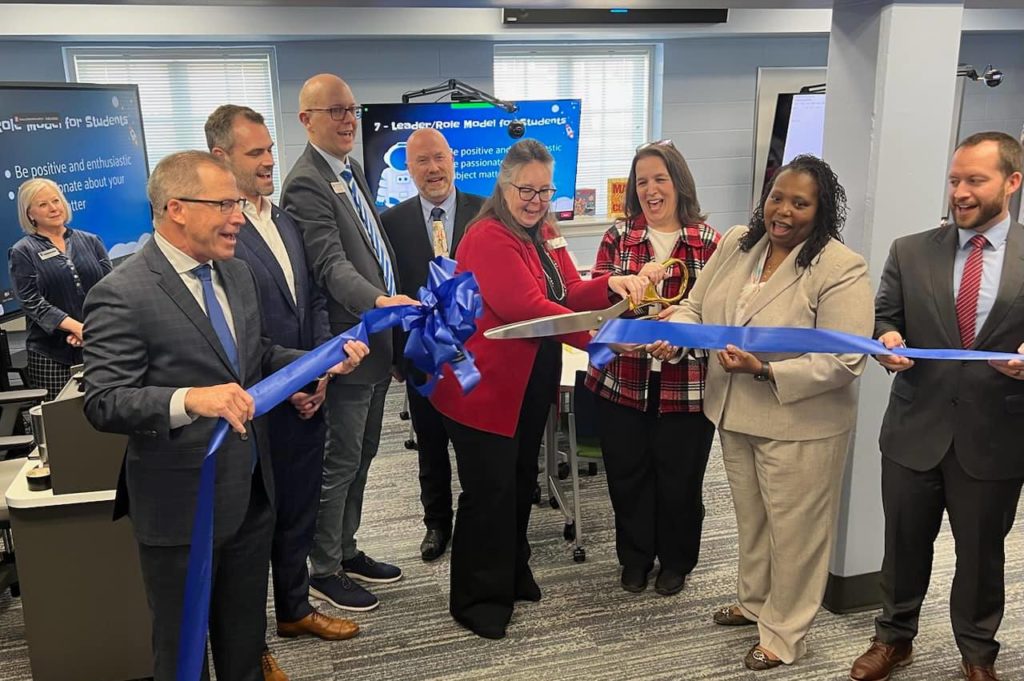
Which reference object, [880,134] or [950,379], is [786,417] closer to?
[950,379]

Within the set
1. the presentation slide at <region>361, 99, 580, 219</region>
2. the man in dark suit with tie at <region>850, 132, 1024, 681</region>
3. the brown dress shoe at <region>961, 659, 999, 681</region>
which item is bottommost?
the brown dress shoe at <region>961, 659, 999, 681</region>

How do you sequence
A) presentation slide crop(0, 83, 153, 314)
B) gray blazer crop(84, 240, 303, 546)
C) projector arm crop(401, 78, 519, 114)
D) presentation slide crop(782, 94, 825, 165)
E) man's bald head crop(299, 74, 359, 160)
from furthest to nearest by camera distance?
1. presentation slide crop(782, 94, 825, 165)
2. projector arm crop(401, 78, 519, 114)
3. presentation slide crop(0, 83, 153, 314)
4. man's bald head crop(299, 74, 359, 160)
5. gray blazer crop(84, 240, 303, 546)

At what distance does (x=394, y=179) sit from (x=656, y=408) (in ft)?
11.0

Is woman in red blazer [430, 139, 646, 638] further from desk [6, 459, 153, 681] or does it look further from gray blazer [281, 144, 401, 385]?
desk [6, 459, 153, 681]

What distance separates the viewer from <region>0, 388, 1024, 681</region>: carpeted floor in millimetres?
2750

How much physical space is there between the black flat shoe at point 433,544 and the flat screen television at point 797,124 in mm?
4443

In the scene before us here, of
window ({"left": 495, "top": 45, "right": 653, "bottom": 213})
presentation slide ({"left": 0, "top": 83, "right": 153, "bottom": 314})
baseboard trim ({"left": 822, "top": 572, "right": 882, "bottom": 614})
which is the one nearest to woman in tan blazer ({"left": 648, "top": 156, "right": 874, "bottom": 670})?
baseboard trim ({"left": 822, "top": 572, "right": 882, "bottom": 614})

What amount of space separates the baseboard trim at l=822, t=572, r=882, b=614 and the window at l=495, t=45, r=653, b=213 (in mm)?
4756

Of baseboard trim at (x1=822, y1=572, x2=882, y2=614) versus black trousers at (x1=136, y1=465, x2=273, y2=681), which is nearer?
black trousers at (x1=136, y1=465, x2=273, y2=681)

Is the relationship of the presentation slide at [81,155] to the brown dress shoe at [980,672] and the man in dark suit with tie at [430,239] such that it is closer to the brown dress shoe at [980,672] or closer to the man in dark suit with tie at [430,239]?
the man in dark suit with tie at [430,239]

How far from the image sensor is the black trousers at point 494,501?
2.79 meters

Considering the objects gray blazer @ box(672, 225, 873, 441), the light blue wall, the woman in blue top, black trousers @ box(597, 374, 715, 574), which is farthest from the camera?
the light blue wall

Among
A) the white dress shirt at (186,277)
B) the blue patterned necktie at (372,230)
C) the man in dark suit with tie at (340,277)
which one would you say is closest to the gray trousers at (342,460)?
the man in dark suit with tie at (340,277)

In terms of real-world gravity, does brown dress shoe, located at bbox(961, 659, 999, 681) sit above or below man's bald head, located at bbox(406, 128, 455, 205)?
below
